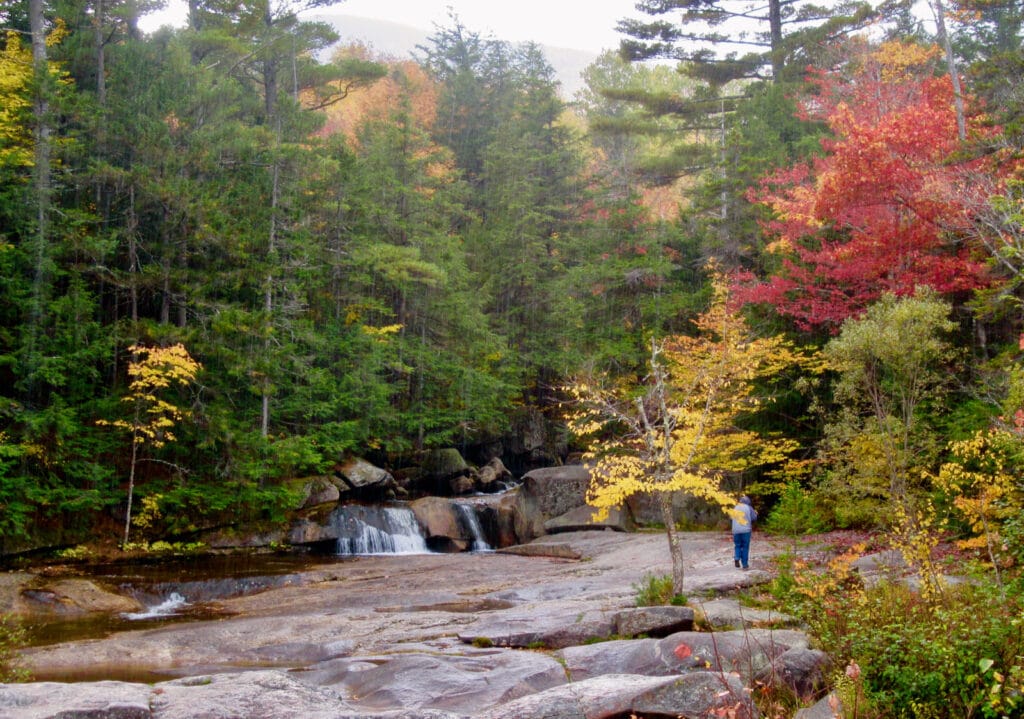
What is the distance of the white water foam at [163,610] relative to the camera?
1357 cm

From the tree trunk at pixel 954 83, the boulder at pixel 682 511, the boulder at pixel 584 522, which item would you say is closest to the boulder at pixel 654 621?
the tree trunk at pixel 954 83

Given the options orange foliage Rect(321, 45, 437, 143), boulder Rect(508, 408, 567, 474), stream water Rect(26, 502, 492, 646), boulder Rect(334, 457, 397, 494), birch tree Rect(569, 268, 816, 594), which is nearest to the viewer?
stream water Rect(26, 502, 492, 646)

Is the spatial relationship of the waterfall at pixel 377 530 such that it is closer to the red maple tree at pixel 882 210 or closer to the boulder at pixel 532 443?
the boulder at pixel 532 443

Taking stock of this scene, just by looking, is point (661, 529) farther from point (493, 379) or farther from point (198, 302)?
point (198, 302)

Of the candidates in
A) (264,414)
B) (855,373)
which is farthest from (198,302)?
(855,373)

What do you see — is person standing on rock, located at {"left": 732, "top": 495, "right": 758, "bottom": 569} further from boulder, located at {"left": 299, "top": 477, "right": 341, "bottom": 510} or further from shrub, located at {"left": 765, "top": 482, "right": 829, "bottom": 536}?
boulder, located at {"left": 299, "top": 477, "right": 341, "bottom": 510}

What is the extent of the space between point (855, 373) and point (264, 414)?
15.6m

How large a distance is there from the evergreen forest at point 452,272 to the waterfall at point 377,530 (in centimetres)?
162

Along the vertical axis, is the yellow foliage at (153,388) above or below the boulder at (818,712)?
above

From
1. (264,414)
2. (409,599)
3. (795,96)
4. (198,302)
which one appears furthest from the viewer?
(795,96)

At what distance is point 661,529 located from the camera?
2203cm

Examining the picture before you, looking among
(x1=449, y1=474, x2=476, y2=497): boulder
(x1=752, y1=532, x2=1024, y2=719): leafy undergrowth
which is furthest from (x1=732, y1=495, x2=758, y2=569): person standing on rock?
(x1=449, y1=474, x2=476, y2=497): boulder

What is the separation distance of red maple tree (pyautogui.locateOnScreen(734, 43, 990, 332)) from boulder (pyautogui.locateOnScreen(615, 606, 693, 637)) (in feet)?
26.3

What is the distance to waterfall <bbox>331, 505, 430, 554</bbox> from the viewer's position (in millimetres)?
21266
